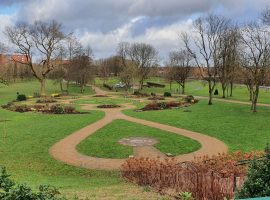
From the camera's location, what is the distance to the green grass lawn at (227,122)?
2352cm

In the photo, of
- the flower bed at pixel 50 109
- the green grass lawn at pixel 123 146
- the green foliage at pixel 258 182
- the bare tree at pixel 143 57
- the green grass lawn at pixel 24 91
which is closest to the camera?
the green foliage at pixel 258 182

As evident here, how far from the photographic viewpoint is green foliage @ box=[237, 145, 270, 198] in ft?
22.8

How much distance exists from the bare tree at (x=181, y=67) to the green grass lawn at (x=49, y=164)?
1452 inches

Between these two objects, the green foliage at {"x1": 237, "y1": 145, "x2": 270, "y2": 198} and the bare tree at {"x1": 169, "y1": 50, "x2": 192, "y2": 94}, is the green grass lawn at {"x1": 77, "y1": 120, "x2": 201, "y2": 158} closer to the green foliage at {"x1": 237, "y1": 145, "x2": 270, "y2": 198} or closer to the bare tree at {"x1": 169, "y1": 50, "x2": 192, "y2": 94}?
the green foliage at {"x1": 237, "y1": 145, "x2": 270, "y2": 198}

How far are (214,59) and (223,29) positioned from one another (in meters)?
5.07

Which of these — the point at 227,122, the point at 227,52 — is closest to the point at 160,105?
the point at 227,122

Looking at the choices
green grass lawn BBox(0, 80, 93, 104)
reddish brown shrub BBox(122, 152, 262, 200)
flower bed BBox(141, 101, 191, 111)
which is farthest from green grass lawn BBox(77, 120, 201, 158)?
green grass lawn BBox(0, 80, 93, 104)

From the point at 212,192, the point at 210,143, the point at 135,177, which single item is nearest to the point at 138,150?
the point at 210,143

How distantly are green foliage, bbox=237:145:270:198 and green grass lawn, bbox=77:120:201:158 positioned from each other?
13.1 meters

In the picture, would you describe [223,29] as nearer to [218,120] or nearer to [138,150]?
[218,120]

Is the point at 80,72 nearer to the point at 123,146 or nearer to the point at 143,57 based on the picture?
the point at 143,57

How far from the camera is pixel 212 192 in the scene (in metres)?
9.98

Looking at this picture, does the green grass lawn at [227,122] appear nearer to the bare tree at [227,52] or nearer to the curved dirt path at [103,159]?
the curved dirt path at [103,159]

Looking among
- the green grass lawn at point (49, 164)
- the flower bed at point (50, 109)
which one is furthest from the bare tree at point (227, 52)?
the green grass lawn at point (49, 164)
